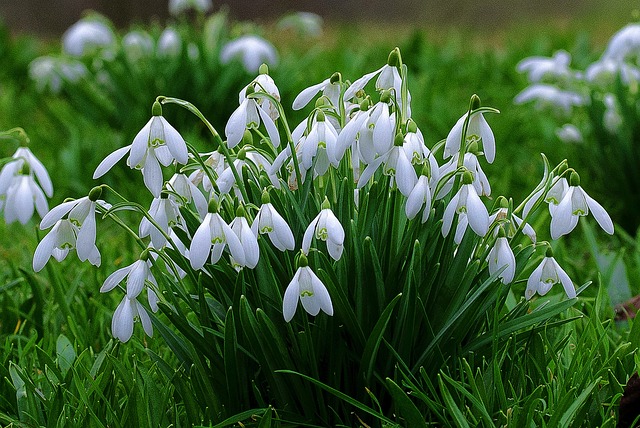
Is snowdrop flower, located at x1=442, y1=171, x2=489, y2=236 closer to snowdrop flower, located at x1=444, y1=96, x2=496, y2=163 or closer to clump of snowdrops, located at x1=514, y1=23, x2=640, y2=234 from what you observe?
snowdrop flower, located at x1=444, y1=96, x2=496, y2=163

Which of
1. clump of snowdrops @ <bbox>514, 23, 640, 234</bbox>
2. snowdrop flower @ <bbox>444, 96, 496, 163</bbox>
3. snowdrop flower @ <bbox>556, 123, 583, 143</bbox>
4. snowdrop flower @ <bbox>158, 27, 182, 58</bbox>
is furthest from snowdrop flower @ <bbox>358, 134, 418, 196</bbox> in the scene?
snowdrop flower @ <bbox>158, 27, 182, 58</bbox>

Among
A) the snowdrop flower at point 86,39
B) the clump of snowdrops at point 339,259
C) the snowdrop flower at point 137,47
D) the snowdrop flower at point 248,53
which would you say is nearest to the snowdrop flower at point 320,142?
the clump of snowdrops at point 339,259

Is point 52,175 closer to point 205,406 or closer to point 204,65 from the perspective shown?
point 204,65

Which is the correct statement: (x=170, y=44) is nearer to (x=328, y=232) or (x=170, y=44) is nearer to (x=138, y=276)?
(x=138, y=276)

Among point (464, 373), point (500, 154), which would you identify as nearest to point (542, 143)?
point (500, 154)

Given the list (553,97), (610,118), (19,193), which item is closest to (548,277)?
(19,193)
